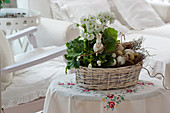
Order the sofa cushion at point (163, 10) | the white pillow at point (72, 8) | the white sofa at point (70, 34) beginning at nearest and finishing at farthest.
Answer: the white sofa at point (70, 34) → the white pillow at point (72, 8) → the sofa cushion at point (163, 10)

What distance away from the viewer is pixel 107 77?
1.15 m

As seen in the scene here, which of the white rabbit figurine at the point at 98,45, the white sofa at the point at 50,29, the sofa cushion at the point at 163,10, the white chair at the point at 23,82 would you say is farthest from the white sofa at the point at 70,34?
the white rabbit figurine at the point at 98,45

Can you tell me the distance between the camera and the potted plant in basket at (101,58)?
115 cm

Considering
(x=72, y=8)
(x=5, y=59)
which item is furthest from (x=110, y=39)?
(x=72, y=8)

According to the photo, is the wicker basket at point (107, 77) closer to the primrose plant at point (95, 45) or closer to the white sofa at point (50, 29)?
the primrose plant at point (95, 45)

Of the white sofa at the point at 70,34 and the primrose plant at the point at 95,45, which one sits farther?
the white sofa at the point at 70,34

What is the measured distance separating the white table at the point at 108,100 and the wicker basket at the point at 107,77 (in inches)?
1.0

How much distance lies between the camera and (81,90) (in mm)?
1198

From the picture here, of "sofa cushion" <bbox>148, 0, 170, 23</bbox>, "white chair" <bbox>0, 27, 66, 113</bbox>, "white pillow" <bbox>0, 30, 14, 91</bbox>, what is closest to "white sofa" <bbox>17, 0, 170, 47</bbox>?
"sofa cushion" <bbox>148, 0, 170, 23</bbox>

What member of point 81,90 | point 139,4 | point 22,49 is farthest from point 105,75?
point 139,4

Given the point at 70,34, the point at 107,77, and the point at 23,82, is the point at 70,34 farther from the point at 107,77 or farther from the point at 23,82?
the point at 107,77

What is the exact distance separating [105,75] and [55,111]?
10.7 inches

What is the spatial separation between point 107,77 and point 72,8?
60.9 inches

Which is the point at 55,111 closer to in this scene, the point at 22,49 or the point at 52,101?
the point at 52,101
